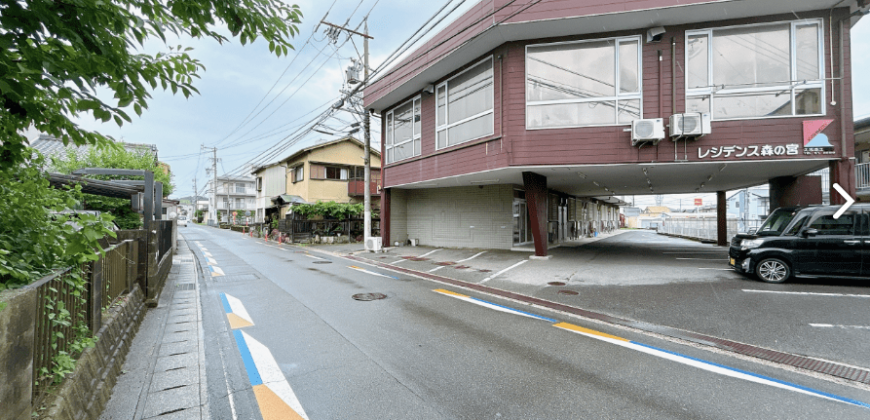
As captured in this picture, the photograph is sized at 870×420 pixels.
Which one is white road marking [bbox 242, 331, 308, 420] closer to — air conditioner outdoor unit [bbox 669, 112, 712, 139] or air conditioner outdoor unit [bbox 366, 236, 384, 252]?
air conditioner outdoor unit [bbox 669, 112, 712, 139]

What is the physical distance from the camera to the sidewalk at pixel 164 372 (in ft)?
9.86

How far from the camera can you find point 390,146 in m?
16.6

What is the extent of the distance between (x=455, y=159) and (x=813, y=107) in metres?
9.58

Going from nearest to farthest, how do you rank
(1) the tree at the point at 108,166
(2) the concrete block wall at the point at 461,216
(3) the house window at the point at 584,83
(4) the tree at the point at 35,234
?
(4) the tree at the point at 35,234 → (3) the house window at the point at 584,83 → (1) the tree at the point at 108,166 → (2) the concrete block wall at the point at 461,216

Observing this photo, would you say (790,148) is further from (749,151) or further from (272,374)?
(272,374)

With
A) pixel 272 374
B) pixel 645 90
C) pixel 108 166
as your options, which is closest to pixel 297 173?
pixel 108 166

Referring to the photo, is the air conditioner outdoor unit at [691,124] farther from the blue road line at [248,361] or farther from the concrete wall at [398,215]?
the concrete wall at [398,215]

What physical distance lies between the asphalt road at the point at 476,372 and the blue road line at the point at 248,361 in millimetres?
21

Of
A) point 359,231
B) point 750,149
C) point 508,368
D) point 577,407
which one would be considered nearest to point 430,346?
point 508,368

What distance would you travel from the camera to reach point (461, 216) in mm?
16109

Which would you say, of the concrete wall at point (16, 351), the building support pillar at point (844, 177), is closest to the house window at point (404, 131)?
the building support pillar at point (844, 177)

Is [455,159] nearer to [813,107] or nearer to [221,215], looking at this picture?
[813,107]

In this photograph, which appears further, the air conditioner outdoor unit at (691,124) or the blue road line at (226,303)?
the air conditioner outdoor unit at (691,124)

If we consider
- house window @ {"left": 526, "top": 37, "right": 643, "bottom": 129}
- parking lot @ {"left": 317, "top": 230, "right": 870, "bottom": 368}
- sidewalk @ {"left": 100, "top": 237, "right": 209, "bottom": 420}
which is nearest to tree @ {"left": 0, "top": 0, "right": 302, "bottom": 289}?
sidewalk @ {"left": 100, "top": 237, "right": 209, "bottom": 420}
